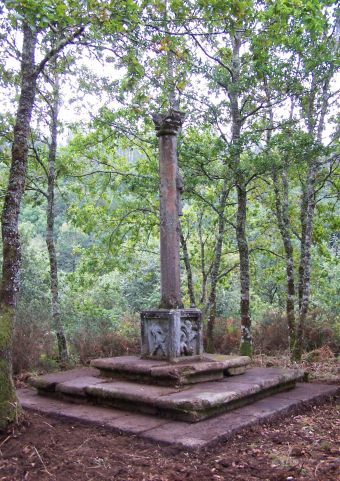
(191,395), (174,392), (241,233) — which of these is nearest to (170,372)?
(174,392)

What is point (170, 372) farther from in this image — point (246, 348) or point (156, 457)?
point (246, 348)

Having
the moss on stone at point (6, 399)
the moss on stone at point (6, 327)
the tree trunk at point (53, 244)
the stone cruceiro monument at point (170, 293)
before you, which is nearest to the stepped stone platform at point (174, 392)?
the stone cruceiro monument at point (170, 293)

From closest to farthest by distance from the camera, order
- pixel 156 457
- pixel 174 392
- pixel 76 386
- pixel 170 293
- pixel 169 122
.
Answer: pixel 156 457, pixel 174 392, pixel 76 386, pixel 170 293, pixel 169 122

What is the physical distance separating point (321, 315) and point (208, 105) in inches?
264

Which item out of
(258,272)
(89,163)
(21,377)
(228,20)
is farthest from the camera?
(258,272)

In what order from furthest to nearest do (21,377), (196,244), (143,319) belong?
(196,244)
(21,377)
(143,319)

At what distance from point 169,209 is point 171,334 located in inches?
77.9

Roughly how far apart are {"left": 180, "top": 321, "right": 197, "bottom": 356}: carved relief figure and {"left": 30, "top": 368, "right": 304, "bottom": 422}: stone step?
0.64m

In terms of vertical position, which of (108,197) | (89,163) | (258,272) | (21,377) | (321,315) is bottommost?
(21,377)

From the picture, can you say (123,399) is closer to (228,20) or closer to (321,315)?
(228,20)

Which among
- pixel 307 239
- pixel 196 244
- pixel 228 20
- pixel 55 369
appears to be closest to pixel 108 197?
pixel 196 244

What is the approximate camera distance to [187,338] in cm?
664

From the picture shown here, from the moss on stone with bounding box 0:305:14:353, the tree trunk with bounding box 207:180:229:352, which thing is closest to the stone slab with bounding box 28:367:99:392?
the moss on stone with bounding box 0:305:14:353

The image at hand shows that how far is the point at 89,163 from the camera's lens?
12.1 m
